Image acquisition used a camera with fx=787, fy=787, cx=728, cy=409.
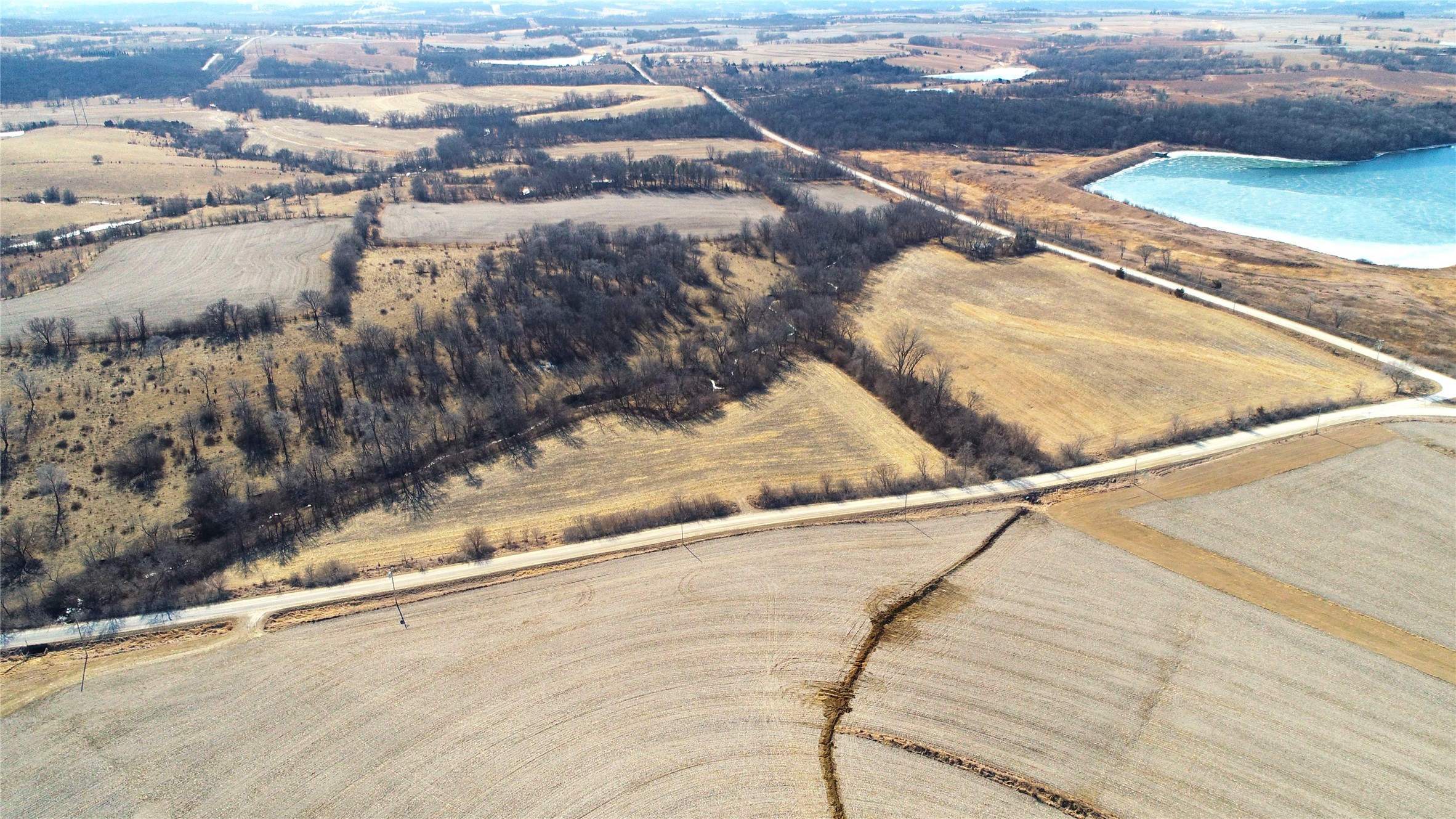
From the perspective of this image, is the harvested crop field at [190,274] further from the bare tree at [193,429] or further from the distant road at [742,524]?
the distant road at [742,524]

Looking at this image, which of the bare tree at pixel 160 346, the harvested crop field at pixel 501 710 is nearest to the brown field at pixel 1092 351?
the harvested crop field at pixel 501 710

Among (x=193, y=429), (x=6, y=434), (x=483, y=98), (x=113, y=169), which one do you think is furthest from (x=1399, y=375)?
(x=483, y=98)

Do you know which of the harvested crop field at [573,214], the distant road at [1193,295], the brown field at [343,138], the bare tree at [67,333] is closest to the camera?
the bare tree at [67,333]

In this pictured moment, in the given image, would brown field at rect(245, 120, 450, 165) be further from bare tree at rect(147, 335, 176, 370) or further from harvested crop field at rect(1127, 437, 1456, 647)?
harvested crop field at rect(1127, 437, 1456, 647)

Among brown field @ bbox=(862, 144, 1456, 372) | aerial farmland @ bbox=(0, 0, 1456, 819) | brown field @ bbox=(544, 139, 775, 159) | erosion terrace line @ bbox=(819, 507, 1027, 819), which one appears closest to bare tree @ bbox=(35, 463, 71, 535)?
aerial farmland @ bbox=(0, 0, 1456, 819)

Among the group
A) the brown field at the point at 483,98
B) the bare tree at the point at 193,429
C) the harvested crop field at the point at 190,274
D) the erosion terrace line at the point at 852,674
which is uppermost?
the brown field at the point at 483,98

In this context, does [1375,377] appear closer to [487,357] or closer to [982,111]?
[487,357]

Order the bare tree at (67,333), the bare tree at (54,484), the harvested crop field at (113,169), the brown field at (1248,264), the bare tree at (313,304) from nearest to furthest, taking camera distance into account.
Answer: the bare tree at (54,484) → the bare tree at (67,333) → the bare tree at (313,304) → the brown field at (1248,264) → the harvested crop field at (113,169)
